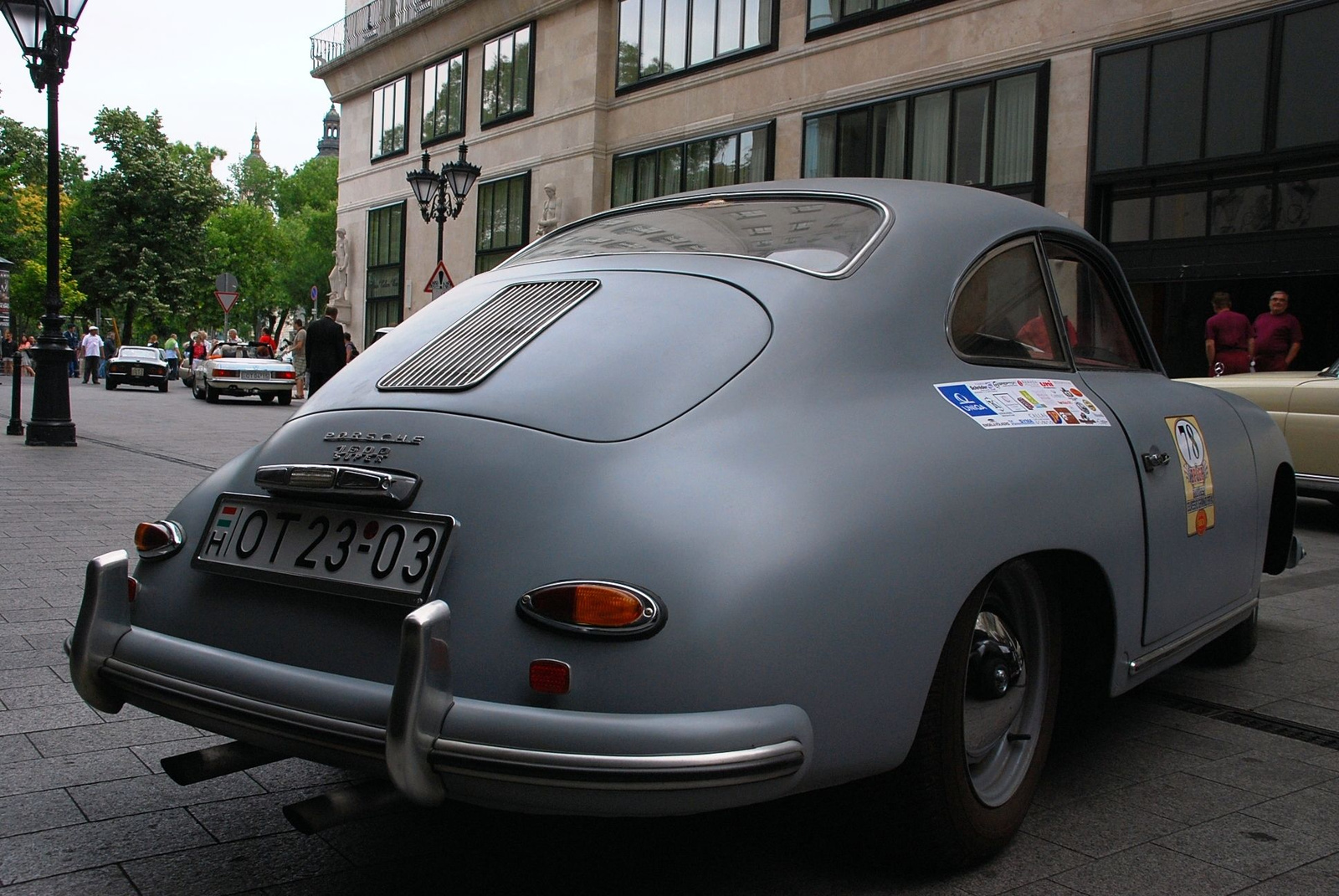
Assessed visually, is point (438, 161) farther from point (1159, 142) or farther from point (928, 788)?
point (928, 788)

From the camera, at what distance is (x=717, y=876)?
2.70 metres

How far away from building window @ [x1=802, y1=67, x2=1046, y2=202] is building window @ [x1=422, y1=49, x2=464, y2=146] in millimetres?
15053

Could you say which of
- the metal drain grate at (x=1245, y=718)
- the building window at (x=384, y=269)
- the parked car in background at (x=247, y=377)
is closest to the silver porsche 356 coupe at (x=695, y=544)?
the metal drain grate at (x=1245, y=718)

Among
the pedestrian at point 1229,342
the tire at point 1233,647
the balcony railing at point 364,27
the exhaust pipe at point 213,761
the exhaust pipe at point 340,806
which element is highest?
the balcony railing at point 364,27

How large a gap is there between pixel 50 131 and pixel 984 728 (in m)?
13.8

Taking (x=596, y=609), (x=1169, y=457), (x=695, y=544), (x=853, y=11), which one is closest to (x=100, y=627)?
(x=596, y=609)

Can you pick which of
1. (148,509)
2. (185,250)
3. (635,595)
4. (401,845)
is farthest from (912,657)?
(185,250)

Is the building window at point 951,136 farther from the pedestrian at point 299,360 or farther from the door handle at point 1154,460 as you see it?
the door handle at point 1154,460

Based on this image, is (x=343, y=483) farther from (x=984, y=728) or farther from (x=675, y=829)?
(x=984, y=728)

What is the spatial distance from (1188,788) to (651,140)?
25.7m

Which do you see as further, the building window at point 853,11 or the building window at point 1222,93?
the building window at point 853,11

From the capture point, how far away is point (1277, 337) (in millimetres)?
12719

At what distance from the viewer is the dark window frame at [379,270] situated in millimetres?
38156

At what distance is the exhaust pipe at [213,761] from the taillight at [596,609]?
817mm
